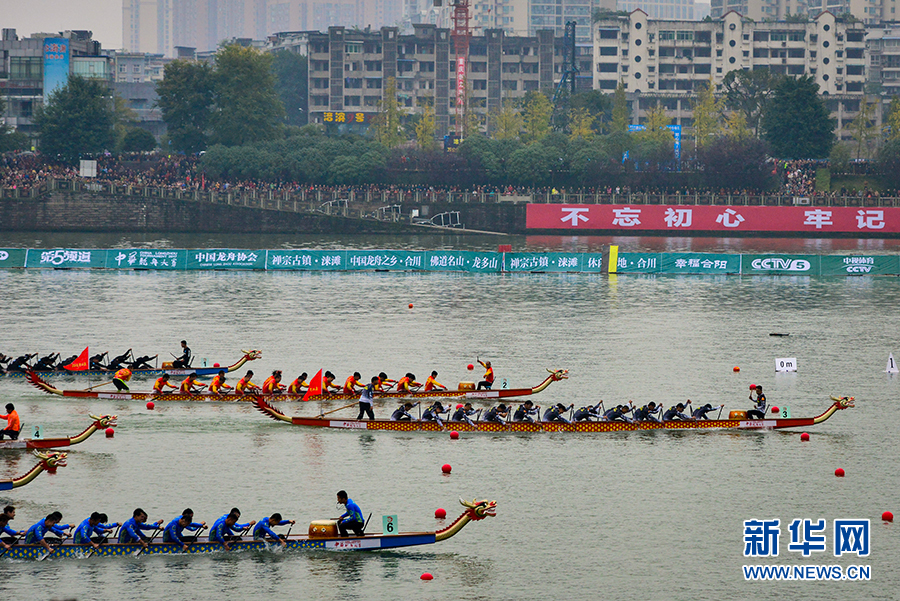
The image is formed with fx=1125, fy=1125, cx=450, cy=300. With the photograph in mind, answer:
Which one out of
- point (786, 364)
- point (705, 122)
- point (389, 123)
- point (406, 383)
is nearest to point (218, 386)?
point (406, 383)

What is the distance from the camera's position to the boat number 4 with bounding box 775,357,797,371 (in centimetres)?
4712

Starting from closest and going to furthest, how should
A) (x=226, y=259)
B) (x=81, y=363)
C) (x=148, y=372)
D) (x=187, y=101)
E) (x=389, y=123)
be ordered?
1. (x=81, y=363)
2. (x=148, y=372)
3. (x=226, y=259)
4. (x=187, y=101)
5. (x=389, y=123)

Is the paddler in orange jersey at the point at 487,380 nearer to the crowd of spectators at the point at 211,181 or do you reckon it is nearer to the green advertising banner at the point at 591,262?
the green advertising banner at the point at 591,262

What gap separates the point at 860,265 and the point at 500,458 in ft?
175

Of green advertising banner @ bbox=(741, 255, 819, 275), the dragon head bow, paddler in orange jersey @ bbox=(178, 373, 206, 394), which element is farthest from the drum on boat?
green advertising banner @ bbox=(741, 255, 819, 275)

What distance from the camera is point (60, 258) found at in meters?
81.6

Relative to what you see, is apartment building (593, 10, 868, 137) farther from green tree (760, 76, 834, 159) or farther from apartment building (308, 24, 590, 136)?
green tree (760, 76, 834, 159)

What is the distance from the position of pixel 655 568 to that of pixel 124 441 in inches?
725

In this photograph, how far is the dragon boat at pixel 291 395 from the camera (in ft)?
133

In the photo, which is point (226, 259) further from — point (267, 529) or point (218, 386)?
point (267, 529)

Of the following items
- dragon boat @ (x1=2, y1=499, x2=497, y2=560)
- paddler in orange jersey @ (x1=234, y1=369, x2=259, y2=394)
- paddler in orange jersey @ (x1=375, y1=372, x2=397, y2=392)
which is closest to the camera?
dragon boat @ (x1=2, y1=499, x2=497, y2=560)

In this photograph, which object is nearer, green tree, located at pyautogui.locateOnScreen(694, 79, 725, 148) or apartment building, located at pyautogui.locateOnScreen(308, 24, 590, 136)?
green tree, located at pyautogui.locateOnScreen(694, 79, 725, 148)

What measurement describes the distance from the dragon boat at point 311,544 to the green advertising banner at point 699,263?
184ft

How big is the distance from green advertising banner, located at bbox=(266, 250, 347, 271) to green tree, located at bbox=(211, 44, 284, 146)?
143 feet
